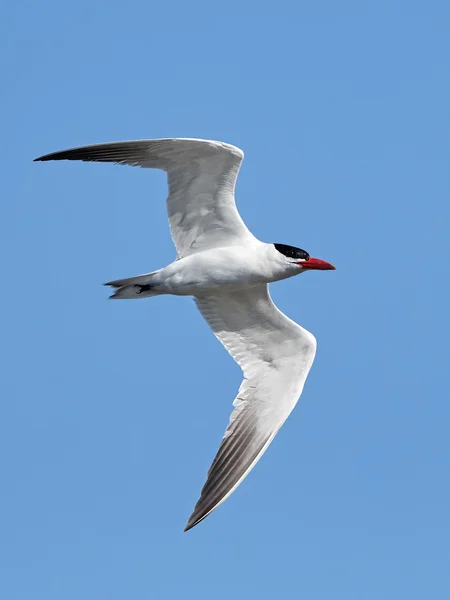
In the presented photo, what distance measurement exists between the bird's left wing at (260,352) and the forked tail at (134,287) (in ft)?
3.35

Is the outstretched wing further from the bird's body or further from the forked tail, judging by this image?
the forked tail

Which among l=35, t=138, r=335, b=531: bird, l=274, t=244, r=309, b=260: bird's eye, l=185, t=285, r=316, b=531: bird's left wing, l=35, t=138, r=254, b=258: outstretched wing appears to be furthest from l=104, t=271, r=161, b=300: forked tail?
l=274, t=244, r=309, b=260: bird's eye

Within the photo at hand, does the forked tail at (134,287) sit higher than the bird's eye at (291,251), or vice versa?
the bird's eye at (291,251)

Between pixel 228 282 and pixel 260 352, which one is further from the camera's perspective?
pixel 260 352

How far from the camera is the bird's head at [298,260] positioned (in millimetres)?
13828

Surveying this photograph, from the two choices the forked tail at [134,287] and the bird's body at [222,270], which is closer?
the bird's body at [222,270]

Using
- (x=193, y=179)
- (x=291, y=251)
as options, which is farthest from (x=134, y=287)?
(x=291, y=251)

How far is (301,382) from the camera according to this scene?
49.3 ft

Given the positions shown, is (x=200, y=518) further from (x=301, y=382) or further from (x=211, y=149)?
(x=211, y=149)

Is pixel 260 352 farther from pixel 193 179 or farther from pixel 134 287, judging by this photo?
pixel 193 179

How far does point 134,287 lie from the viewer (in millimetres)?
14172

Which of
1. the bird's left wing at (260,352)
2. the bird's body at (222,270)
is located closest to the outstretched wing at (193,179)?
the bird's body at (222,270)

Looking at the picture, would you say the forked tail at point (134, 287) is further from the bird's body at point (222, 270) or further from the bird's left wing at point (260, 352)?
the bird's left wing at point (260, 352)

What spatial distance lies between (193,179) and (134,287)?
151cm
